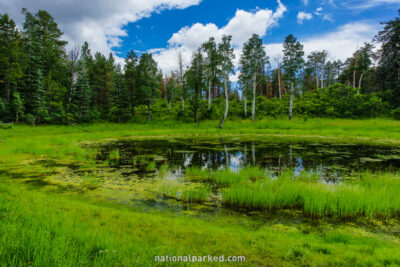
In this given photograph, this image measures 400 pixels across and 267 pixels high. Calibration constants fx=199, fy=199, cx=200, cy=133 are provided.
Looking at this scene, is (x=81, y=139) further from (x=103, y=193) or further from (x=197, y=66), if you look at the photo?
(x=197, y=66)

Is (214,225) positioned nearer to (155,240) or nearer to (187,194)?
(155,240)

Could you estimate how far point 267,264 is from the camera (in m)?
3.04

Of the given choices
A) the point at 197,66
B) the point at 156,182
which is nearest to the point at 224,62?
the point at 197,66

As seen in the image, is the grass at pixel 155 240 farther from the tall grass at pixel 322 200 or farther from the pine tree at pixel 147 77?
the pine tree at pixel 147 77

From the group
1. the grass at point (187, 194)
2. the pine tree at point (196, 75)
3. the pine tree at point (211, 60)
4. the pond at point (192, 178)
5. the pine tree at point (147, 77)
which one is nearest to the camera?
the pond at point (192, 178)

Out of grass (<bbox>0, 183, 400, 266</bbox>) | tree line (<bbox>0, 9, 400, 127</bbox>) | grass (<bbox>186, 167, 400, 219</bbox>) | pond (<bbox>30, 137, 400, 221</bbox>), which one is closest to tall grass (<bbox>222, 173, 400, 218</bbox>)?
grass (<bbox>186, 167, 400, 219</bbox>)

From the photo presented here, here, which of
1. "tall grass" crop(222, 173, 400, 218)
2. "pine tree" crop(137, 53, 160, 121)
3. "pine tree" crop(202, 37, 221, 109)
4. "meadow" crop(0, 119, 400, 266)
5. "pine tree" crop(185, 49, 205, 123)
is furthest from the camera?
"pine tree" crop(137, 53, 160, 121)

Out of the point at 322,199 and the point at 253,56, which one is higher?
the point at 253,56

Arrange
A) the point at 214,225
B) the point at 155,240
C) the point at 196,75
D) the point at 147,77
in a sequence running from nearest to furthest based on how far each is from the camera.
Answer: the point at 155,240 → the point at 214,225 → the point at 196,75 → the point at 147,77

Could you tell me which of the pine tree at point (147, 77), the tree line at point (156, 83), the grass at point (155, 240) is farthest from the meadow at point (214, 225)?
the pine tree at point (147, 77)

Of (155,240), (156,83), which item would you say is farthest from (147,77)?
(155,240)

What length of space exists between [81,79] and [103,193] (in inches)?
1716

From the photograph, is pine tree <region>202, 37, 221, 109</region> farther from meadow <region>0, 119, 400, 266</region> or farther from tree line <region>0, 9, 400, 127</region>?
meadow <region>0, 119, 400, 266</region>

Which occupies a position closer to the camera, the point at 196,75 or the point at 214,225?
the point at 214,225
